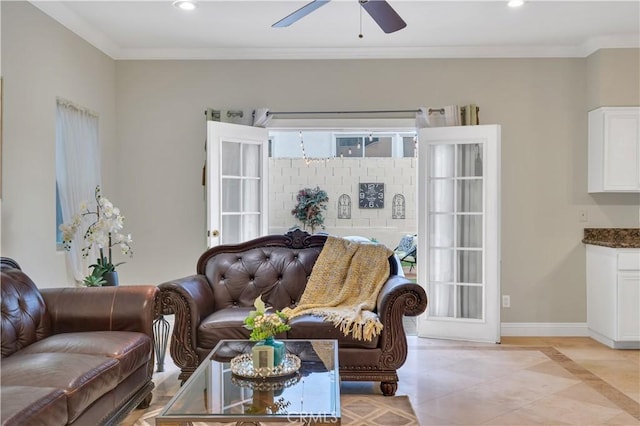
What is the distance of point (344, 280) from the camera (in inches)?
144

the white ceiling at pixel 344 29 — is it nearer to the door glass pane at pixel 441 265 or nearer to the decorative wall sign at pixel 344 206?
the door glass pane at pixel 441 265

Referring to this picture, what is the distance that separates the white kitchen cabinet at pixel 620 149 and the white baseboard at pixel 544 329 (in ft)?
4.52

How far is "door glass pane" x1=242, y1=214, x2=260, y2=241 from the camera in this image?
4.71m

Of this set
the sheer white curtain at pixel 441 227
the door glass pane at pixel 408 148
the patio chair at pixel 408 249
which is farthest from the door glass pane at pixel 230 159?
the door glass pane at pixel 408 148

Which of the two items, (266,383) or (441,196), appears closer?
(266,383)

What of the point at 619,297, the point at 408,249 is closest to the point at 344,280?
the point at 619,297

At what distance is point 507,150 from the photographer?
15.6 ft

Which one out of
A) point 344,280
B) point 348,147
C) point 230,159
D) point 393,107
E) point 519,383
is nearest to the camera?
point 519,383

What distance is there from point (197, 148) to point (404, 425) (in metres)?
3.33

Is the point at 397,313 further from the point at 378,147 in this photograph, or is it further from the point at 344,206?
the point at 378,147

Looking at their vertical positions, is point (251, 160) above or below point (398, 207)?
above

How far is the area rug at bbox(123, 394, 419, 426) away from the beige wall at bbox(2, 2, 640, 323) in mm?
2137

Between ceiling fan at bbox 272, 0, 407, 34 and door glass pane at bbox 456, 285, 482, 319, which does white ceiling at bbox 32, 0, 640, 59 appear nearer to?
ceiling fan at bbox 272, 0, 407, 34

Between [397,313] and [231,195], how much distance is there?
2193 mm
